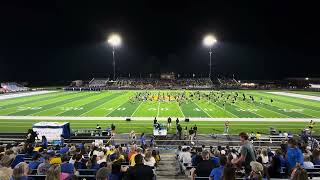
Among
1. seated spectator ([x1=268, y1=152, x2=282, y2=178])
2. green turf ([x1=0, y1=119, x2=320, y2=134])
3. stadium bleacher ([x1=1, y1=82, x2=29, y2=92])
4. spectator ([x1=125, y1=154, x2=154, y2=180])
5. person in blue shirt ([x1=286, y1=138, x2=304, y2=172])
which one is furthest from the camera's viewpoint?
stadium bleacher ([x1=1, y1=82, x2=29, y2=92])

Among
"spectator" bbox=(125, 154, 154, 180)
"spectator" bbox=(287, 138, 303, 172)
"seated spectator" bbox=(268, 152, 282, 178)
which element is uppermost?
Result: "spectator" bbox=(125, 154, 154, 180)

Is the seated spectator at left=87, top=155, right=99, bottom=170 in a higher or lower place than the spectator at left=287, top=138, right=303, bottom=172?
lower

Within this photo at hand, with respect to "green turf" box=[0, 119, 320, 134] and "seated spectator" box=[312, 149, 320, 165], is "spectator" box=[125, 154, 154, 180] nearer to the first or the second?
"seated spectator" box=[312, 149, 320, 165]

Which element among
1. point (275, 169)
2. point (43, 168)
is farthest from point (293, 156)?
point (43, 168)

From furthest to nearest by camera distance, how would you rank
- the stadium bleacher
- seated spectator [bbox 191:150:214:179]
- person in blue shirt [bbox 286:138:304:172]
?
the stadium bleacher → person in blue shirt [bbox 286:138:304:172] → seated spectator [bbox 191:150:214:179]

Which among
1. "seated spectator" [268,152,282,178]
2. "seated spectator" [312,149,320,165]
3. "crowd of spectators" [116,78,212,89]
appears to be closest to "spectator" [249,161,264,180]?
"seated spectator" [268,152,282,178]

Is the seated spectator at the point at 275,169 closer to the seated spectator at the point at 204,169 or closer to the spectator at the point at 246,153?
the spectator at the point at 246,153

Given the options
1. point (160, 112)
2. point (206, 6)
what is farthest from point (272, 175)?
point (206, 6)

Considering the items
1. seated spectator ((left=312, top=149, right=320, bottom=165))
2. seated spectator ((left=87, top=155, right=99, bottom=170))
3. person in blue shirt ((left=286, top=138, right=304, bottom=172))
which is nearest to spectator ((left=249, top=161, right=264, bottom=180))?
person in blue shirt ((left=286, top=138, right=304, bottom=172))

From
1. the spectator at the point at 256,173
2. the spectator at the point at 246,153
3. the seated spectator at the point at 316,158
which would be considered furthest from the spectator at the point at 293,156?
the spectator at the point at 256,173

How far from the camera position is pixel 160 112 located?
3838cm

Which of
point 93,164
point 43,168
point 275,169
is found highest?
point 43,168

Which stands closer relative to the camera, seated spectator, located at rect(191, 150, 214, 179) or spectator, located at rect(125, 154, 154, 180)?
spectator, located at rect(125, 154, 154, 180)

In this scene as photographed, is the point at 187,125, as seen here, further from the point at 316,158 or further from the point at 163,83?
the point at 163,83
